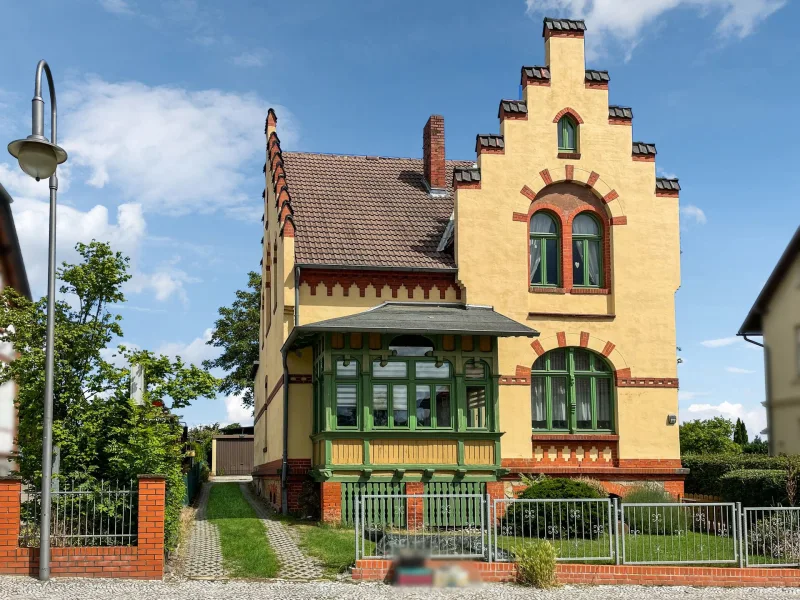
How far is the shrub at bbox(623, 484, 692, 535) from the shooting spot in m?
15.5

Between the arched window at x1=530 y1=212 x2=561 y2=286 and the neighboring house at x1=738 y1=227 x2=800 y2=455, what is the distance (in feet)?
39.1

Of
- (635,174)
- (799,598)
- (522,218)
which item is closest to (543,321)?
(522,218)

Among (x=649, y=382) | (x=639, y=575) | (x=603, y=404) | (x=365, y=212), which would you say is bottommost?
(x=639, y=575)

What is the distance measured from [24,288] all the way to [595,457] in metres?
13.7

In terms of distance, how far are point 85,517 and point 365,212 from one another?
512 inches

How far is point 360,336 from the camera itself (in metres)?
20.6

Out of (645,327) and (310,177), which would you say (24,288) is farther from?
(645,327)

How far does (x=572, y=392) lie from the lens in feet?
73.8

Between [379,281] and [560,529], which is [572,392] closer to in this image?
[379,281]

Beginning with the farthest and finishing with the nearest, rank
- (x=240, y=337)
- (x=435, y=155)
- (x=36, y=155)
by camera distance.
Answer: (x=240, y=337)
(x=435, y=155)
(x=36, y=155)

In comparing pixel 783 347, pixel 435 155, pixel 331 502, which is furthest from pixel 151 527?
pixel 783 347

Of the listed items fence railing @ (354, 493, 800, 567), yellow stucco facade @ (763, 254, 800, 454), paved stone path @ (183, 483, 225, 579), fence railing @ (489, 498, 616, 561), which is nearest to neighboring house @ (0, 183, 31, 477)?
paved stone path @ (183, 483, 225, 579)

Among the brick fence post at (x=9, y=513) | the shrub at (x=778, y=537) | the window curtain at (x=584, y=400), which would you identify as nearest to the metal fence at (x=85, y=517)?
the brick fence post at (x=9, y=513)

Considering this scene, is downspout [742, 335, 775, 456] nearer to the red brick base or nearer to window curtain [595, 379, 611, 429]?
→ window curtain [595, 379, 611, 429]
